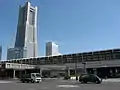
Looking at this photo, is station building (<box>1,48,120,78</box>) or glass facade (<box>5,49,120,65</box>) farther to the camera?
glass facade (<box>5,49,120,65</box>)

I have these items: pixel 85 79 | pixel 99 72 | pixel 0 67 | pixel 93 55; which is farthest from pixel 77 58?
pixel 85 79

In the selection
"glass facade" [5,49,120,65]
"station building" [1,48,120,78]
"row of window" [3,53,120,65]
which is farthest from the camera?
"row of window" [3,53,120,65]

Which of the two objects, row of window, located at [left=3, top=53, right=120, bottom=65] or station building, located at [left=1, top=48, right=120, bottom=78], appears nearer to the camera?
station building, located at [left=1, top=48, right=120, bottom=78]

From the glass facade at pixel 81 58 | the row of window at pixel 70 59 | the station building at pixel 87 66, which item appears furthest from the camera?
the row of window at pixel 70 59

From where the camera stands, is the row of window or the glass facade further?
the row of window

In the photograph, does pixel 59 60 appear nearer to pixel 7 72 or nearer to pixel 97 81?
pixel 7 72

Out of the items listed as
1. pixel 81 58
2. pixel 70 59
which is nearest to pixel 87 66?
pixel 81 58

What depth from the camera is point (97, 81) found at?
40.4 m

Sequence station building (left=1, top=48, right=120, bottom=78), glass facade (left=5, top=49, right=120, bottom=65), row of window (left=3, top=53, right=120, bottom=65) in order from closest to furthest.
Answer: station building (left=1, top=48, right=120, bottom=78)
glass facade (left=5, top=49, right=120, bottom=65)
row of window (left=3, top=53, right=120, bottom=65)

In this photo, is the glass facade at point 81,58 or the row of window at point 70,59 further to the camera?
the row of window at point 70,59

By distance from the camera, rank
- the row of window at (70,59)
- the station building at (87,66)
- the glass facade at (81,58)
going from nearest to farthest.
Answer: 1. the station building at (87,66)
2. the glass facade at (81,58)
3. the row of window at (70,59)

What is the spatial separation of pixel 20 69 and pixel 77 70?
27.7 m

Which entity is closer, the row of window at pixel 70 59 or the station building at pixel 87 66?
the station building at pixel 87 66

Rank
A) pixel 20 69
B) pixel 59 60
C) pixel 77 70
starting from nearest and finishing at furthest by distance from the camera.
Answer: pixel 20 69
pixel 77 70
pixel 59 60
